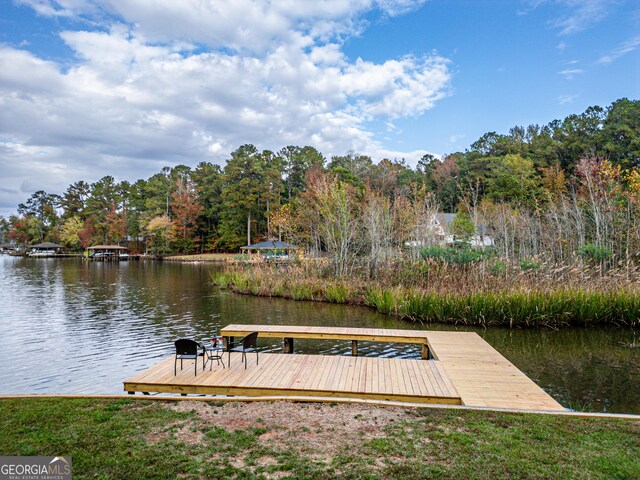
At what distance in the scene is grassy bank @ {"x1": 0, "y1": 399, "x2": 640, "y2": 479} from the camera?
2.90 metres

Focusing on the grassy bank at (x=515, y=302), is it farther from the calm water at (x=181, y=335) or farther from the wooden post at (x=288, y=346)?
the wooden post at (x=288, y=346)

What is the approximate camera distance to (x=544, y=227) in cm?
1738

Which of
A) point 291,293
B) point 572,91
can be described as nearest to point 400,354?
point 291,293

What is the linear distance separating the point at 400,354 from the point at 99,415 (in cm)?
544

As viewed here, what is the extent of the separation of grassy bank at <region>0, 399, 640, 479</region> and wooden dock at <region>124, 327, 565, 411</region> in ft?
1.45

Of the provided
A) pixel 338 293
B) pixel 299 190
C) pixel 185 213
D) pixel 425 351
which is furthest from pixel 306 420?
pixel 185 213

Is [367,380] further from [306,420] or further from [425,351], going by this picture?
[425,351]

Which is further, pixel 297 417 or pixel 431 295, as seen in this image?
pixel 431 295

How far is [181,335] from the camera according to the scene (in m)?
9.43

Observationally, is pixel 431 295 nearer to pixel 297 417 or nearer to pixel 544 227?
pixel 297 417

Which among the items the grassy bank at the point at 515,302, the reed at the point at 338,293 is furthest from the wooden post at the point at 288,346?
the reed at the point at 338,293

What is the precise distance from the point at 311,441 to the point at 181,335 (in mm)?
6846

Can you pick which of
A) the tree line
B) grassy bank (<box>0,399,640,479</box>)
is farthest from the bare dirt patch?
the tree line

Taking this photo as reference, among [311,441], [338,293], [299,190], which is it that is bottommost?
[338,293]
